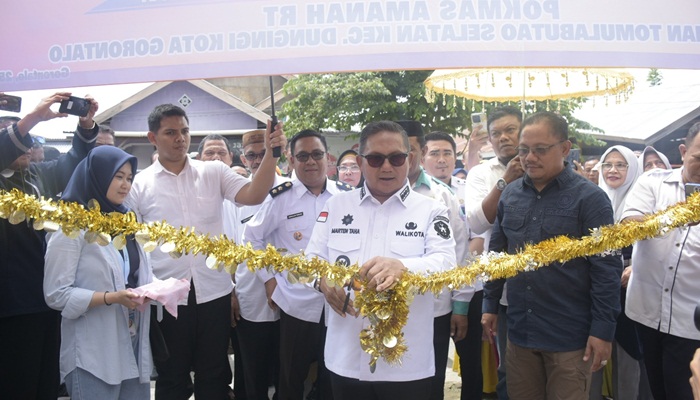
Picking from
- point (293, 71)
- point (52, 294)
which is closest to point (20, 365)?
point (52, 294)

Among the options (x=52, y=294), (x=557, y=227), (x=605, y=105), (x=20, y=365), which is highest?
(x=605, y=105)

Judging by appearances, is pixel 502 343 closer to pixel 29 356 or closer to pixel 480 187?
pixel 480 187

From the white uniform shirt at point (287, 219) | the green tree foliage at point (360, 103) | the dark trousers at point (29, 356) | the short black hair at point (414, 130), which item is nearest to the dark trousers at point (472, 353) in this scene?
the short black hair at point (414, 130)

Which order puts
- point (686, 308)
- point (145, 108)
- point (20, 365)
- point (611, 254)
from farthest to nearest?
point (145, 108) → point (20, 365) → point (686, 308) → point (611, 254)

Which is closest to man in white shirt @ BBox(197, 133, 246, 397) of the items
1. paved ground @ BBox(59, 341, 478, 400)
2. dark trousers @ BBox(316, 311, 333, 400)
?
paved ground @ BBox(59, 341, 478, 400)

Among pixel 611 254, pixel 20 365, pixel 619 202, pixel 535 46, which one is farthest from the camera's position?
pixel 619 202

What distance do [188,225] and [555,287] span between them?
2285 mm

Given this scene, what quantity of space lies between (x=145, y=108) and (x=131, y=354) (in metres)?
12.6

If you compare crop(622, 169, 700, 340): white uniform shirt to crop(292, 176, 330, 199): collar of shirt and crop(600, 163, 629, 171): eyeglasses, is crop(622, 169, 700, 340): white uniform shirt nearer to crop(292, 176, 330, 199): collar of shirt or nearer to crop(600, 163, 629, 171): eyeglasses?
crop(600, 163, 629, 171): eyeglasses

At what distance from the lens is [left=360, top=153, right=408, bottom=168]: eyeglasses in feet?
9.14

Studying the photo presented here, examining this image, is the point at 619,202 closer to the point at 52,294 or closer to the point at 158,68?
the point at 158,68

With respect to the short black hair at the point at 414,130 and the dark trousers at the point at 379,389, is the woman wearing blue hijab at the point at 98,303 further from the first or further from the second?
the short black hair at the point at 414,130

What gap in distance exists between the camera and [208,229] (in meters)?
3.78

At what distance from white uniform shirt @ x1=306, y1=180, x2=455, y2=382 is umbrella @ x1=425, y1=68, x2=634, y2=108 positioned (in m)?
2.13
